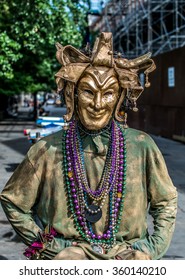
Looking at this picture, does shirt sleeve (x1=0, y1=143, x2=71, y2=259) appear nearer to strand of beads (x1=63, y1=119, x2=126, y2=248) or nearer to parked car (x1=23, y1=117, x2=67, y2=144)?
strand of beads (x1=63, y1=119, x2=126, y2=248)

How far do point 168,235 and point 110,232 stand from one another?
345mm

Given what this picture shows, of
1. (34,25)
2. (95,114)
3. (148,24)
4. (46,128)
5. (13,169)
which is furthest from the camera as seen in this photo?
(148,24)

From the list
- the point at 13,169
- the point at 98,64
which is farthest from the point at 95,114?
the point at 13,169

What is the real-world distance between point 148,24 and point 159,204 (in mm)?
24524

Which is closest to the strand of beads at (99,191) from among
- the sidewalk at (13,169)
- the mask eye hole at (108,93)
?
the mask eye hole at (108,93)

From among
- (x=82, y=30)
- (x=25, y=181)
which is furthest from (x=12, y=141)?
(x=25, y=181)

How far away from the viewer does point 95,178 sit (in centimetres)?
327

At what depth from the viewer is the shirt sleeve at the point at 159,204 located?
318cm

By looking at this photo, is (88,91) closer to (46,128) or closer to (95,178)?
(95,178)

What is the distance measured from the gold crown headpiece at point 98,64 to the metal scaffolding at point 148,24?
19633 mm

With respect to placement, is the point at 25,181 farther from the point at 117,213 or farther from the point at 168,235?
the point at 168,235

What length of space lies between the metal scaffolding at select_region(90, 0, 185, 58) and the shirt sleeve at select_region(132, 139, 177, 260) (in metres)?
19.7

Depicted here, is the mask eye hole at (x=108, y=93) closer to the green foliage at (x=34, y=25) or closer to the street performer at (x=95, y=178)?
the street performer at (x=95, y=178)

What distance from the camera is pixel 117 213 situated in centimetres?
322
